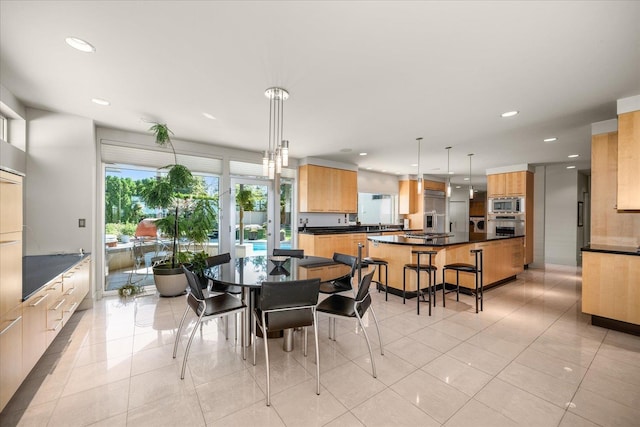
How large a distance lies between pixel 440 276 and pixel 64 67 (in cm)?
541

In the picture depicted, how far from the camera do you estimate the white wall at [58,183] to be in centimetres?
344

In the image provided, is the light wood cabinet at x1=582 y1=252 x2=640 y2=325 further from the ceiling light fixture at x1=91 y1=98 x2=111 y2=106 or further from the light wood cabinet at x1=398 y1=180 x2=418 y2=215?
the ceiling light fixture at x1=91 y1=98 x2=111 y2=106

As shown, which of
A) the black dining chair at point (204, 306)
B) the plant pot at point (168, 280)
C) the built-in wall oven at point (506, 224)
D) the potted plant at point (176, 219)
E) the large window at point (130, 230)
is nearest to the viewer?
the black dining chair at point (204, 306)

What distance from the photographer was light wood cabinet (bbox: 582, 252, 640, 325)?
2.94 m

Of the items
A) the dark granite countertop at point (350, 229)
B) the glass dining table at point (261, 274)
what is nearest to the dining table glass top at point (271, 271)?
the glass dining table at point (261, 274)

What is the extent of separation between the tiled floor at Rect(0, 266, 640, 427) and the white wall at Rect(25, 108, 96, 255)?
111 cm

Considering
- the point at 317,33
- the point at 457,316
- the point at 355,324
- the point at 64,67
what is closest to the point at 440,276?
the point at 457,316

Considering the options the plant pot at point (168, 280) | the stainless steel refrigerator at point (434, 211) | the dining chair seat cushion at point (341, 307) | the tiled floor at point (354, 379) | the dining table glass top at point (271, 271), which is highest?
the stainless steel refrigerator at point (434, 211)

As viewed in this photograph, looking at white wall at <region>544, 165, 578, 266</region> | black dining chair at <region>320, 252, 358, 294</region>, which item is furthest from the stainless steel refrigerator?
black dining chair at <region>320, 252, 358, 294</region>

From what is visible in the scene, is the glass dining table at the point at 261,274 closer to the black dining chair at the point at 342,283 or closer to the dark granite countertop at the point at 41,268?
the black dining chair at the point at 342,283

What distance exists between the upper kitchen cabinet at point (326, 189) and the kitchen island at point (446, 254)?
188 centimetres

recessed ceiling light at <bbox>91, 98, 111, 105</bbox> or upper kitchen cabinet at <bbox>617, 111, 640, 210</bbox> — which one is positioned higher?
recessed ceiling light at <bbox>91, 98, 111, 105</bbox>

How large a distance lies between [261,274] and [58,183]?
3.28m

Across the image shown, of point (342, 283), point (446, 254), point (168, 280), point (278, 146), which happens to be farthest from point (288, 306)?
point (446, 254)
